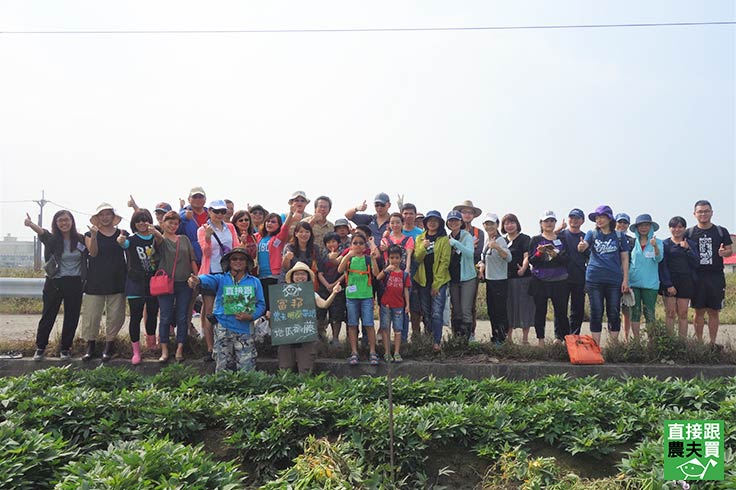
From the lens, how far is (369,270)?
6922 mm

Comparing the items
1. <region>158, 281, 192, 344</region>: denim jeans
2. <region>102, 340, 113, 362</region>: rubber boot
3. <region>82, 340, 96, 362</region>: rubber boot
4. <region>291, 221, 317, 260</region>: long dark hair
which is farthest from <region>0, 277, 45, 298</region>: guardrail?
<region>291, 221, 317, 260</region>: long dark hair

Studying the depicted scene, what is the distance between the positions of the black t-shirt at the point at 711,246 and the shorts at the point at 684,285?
0.21 meters

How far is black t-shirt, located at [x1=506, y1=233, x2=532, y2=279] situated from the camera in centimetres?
773

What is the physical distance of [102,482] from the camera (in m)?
3.38

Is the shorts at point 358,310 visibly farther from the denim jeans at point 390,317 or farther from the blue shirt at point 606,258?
the blue shirt at point 606,258

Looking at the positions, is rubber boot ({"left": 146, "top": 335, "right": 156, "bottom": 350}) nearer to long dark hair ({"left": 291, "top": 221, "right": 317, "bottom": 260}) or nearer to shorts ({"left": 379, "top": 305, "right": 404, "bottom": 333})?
long dark hair ({"left": 291, "top": 221, "right": 317, "bottom": 260})

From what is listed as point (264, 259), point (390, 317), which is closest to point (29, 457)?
point (264, 259)

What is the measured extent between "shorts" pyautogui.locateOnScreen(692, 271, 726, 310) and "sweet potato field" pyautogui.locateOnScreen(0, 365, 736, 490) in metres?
2.39

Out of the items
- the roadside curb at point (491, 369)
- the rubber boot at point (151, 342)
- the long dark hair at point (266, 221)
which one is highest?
the long dark hair at point (266, 221)

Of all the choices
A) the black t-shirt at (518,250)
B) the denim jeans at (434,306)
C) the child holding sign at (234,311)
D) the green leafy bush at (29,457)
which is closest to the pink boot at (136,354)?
the child holding sign at (234,311)

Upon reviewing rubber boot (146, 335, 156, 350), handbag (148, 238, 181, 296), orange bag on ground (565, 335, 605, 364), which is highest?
handbag (148, 238, 181, 296)

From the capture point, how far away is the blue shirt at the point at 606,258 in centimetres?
726

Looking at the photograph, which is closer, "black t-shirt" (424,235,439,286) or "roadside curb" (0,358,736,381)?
"roadside curb" (0,358,736,381)

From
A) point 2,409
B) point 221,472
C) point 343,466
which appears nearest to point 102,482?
point 221,472
